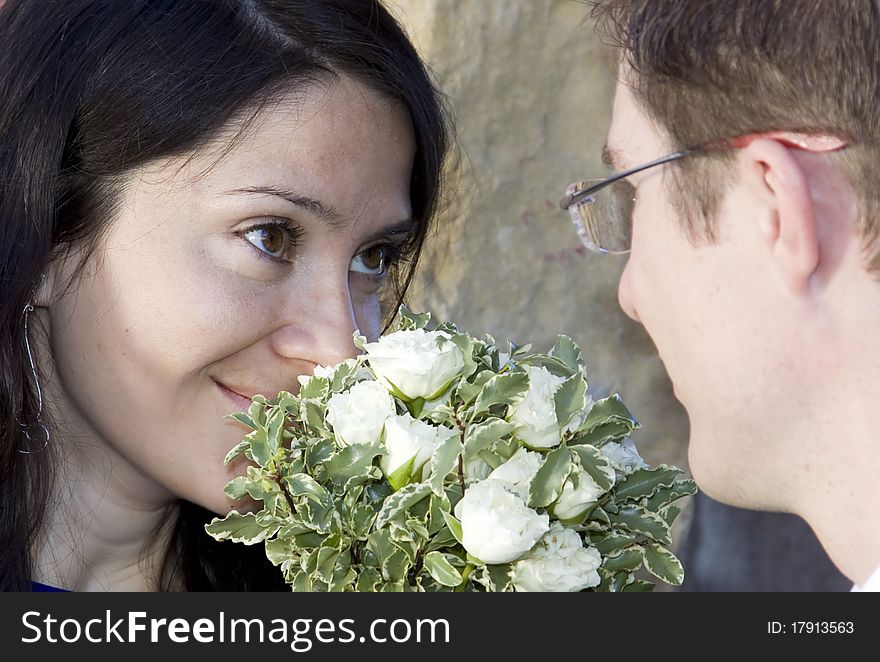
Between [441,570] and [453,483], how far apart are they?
141mm

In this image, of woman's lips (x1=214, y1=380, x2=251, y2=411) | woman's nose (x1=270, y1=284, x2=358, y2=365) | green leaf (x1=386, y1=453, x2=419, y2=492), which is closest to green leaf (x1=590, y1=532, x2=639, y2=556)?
green leaf (x1=386, y1=453, x2=419, y2=492)

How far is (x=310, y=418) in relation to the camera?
6.23 feet

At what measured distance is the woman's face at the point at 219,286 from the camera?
2.25 metres

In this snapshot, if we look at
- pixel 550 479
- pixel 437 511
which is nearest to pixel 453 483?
pixel 437 511

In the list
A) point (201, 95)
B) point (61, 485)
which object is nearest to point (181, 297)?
point (201, 95)

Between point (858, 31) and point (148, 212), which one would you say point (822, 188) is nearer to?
point (858, 31)

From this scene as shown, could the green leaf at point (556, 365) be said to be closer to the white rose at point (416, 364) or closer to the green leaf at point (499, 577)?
the white rose at point (416, 364)

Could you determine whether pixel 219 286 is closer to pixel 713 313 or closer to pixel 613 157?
pixel 613 157

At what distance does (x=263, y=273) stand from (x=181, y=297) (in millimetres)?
178

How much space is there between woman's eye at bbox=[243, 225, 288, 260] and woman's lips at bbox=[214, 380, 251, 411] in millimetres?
305

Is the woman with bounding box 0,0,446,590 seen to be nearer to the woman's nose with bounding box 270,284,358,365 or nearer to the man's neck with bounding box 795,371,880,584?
the woman's nose with bounding box 270,284,358,365

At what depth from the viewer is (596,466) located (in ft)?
5.79

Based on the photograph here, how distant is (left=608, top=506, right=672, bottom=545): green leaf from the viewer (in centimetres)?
187

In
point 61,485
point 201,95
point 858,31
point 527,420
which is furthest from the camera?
point 61,485
